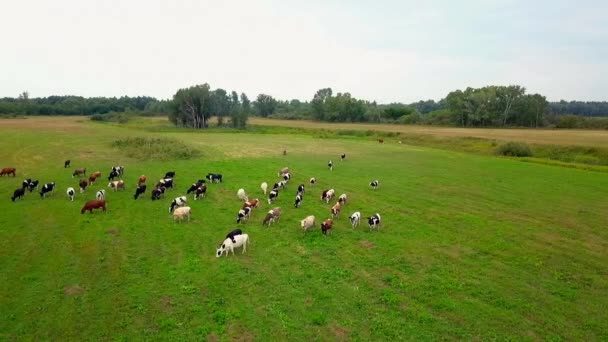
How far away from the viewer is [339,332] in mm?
11453

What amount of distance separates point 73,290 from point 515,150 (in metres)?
54.8

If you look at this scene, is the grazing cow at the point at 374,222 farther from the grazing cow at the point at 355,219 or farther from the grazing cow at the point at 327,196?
the grazing cow at the point at 327,196

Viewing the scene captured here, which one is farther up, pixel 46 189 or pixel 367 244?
pixel 46 189

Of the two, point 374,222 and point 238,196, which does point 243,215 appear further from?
point 374,222

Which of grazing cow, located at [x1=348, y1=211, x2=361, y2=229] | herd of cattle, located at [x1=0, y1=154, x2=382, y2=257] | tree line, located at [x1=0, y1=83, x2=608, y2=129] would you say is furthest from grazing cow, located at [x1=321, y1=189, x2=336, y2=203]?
tree line, located at [x1=0, y1=83, x2=608, y2=129]

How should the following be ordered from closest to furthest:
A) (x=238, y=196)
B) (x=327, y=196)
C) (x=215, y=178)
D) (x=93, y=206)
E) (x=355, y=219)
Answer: (x=355, y=219), (x=93, y=206), (x=327, y=196), (x=238, y=196), (x=215, y=178)

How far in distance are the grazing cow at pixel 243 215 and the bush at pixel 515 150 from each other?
44477mm

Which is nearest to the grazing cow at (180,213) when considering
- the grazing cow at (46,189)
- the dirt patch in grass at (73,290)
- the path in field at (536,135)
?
the dirt patch in grass at (73,290)

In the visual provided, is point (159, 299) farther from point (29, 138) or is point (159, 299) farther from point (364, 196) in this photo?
point (29, 138)

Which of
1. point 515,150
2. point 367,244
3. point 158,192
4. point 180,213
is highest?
point 515,150

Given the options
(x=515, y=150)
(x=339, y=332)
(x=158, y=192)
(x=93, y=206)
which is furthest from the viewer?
(x=515, y=150)

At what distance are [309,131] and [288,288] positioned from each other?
81.9 metres

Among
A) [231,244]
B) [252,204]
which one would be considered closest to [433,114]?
[252,204]

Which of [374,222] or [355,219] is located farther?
[355,219]
